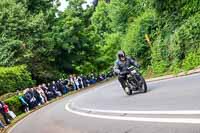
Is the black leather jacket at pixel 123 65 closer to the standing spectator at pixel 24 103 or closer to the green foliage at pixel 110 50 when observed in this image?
the standing spectator at pixel 24 103

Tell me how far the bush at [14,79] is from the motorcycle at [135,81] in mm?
23020

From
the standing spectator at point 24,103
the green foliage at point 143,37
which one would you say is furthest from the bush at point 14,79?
the green foliage at point 143,37

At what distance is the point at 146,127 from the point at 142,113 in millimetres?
2035

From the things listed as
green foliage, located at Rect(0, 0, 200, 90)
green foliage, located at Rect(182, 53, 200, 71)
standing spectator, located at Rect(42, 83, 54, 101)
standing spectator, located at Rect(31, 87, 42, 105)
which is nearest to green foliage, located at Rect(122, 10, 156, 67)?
green foliage, located at Rect(0, 0, 200, 90)

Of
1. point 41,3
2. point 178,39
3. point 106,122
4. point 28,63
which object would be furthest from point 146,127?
point 41,3

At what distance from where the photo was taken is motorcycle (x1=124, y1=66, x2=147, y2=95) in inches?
639

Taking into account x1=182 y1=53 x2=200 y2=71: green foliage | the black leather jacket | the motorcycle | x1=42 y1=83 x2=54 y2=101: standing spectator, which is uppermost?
the black leather jacket

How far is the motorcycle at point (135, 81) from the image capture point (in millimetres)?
16219

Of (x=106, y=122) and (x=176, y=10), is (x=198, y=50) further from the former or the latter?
(x=106, y=122)

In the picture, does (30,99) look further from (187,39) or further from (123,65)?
(123,65)

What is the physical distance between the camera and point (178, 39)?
82.7 ft

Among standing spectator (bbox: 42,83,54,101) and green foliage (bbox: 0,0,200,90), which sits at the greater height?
green foliage (bbox: 0,0,200,90)

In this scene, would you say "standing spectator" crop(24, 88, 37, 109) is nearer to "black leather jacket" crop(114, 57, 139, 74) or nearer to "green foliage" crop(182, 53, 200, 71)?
"green foliage" crop(182, 53, 200, 71)

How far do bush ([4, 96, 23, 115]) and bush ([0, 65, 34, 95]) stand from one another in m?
7.19
